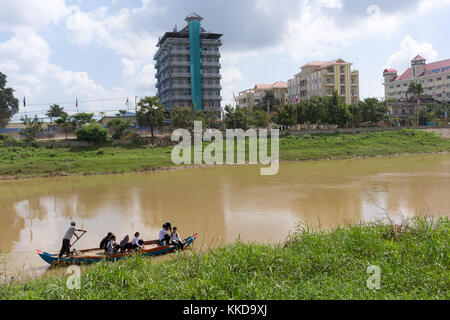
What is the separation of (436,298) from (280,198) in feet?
42.4

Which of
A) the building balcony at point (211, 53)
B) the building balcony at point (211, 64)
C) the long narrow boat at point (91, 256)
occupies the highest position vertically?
the building balcony at point (211, 53)

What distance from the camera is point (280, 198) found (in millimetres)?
18438

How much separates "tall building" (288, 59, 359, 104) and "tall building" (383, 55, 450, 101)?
1175cm

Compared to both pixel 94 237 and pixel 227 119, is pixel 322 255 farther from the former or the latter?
pixel 227 119

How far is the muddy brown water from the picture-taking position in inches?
503

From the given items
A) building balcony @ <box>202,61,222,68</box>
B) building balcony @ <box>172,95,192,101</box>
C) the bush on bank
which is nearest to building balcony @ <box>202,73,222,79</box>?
building balcony @ <box>202,61,222,68</box>

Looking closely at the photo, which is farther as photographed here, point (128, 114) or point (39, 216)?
point (128, 114)

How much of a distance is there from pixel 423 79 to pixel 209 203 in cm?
7045

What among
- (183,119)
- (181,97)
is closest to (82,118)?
(183,119)

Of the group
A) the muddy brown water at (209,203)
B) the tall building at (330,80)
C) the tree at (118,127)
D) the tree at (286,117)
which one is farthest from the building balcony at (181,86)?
the muddy brown water at (209,203)

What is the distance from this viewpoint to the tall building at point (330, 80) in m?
60.2

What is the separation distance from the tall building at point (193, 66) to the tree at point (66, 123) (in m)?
15.6

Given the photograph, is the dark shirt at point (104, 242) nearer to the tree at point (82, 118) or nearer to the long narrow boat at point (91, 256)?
the long narrow boat at point (91, 256)
